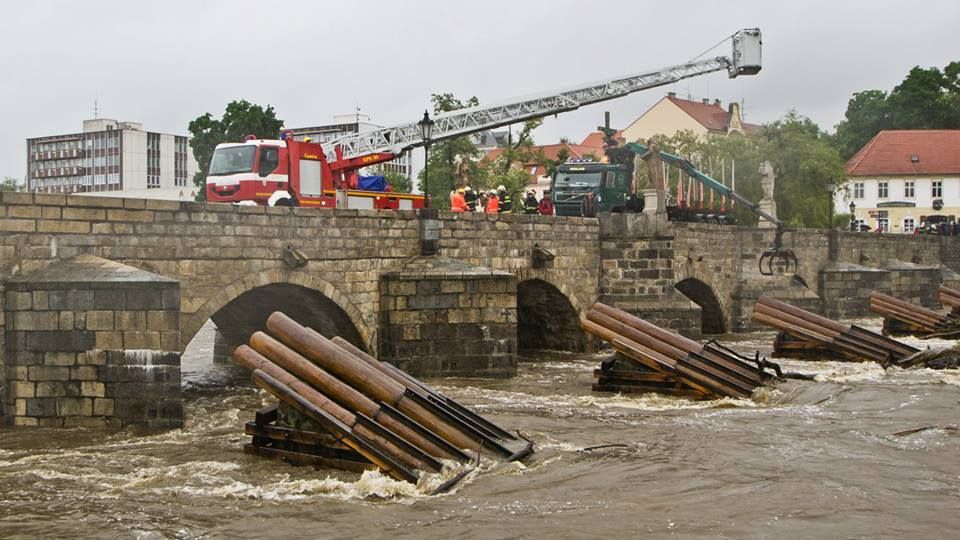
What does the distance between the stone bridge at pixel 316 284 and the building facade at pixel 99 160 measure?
214 feet

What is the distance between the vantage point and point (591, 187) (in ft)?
97.8

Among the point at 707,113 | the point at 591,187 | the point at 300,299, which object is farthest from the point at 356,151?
the point at 707,113

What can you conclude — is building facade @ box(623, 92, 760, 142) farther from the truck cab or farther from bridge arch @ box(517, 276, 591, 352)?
bridge arch @ box(517, 276, 591, 352)

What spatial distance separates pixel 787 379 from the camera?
17.4 metres

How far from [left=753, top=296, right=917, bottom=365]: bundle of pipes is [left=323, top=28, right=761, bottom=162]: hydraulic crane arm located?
8.43m

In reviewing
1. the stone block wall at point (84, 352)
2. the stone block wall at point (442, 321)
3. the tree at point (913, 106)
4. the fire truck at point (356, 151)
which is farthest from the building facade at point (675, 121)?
the stone block wall at point (84, 352)

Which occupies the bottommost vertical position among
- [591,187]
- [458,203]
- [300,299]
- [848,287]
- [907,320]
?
[907,320]

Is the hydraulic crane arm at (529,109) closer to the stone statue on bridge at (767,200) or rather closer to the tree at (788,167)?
the stone statue on bridge at (767,200)

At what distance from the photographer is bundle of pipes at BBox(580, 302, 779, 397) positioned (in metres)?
16.2

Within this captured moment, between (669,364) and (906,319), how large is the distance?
1340cm

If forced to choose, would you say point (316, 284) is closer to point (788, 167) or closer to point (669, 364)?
point (669, 364)

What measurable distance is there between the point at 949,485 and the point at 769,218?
71.6 ft

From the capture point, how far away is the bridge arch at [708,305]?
29.2 meters

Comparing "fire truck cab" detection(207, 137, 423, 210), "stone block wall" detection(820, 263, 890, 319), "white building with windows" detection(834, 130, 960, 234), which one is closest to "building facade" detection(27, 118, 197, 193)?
"white building with windows" detection(834, 130, 960, 234)
